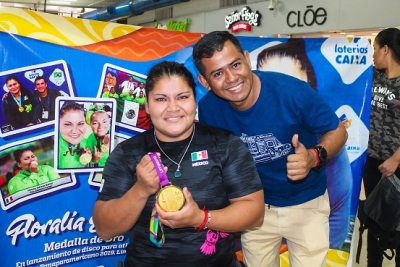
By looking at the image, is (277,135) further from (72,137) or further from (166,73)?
(72,137)

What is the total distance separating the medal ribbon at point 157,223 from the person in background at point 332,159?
54.7 inches

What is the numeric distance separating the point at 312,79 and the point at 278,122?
83 centimetres

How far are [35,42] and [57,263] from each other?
107 cm

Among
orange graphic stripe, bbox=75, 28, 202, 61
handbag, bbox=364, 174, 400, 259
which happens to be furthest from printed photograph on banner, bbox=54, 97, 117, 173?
handbag, bbox=364, 174, 400, 259

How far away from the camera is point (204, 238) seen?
58.2 inches

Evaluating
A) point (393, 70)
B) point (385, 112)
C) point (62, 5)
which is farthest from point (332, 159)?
point (62, 5)

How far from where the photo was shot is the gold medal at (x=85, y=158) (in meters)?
2.06

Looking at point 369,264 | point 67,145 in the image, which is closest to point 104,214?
point 67,145

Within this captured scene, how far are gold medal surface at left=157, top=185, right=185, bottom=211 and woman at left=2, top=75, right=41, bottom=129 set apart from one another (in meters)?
0.96

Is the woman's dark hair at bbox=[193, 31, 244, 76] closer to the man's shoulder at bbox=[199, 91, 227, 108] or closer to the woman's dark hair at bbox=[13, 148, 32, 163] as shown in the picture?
the man's shoulder at bbox=[199, 91, 227, 108]

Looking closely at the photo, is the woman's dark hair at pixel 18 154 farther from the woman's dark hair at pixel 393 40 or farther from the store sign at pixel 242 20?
the store sign at pixel 242 20

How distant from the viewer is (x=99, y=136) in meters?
2.10

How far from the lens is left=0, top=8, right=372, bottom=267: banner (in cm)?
190

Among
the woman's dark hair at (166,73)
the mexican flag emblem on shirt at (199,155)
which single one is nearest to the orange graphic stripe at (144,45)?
the woman's dark hair at (166,73)
